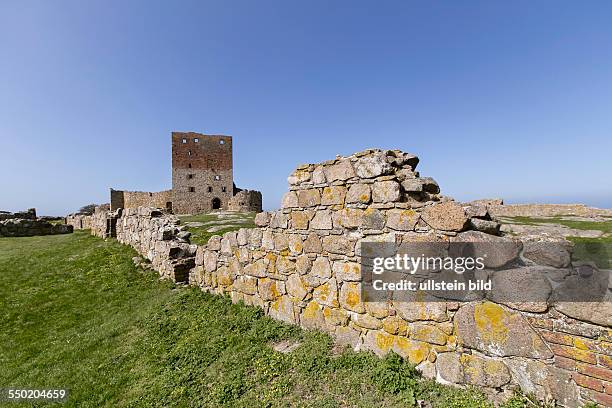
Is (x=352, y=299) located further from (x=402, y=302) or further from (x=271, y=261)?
(x=271, y=261)

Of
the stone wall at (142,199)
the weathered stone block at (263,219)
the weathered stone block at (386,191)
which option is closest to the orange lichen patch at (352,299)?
the weathered stone block at (386,191)

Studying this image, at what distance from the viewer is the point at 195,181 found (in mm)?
46500

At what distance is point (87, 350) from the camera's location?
19.6 ft

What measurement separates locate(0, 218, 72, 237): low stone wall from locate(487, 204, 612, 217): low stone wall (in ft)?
120

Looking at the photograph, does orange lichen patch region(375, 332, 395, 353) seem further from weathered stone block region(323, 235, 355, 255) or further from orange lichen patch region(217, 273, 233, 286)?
orange lichen patch region(217, 273, 233, 286)

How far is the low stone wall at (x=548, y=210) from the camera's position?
2527cm

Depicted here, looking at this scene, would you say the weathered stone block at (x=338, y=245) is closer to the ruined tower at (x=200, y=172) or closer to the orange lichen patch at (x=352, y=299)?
the orange lichen patch at (x=352, y=299)

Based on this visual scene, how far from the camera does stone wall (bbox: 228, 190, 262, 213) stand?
4159cm

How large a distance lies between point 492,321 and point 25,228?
28.6 metres

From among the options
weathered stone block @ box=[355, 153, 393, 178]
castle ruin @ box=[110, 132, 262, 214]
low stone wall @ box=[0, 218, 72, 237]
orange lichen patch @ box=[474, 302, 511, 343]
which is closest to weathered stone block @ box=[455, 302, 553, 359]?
orange lichen patch @ box=[474, 302, 511, 343]

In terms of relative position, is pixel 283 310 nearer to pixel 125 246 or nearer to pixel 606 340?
pixel 606 340

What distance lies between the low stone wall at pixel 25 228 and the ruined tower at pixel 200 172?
23.9m

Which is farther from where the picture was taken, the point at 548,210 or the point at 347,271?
the point at 548,210

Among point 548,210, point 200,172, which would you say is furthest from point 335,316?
point 200,172
